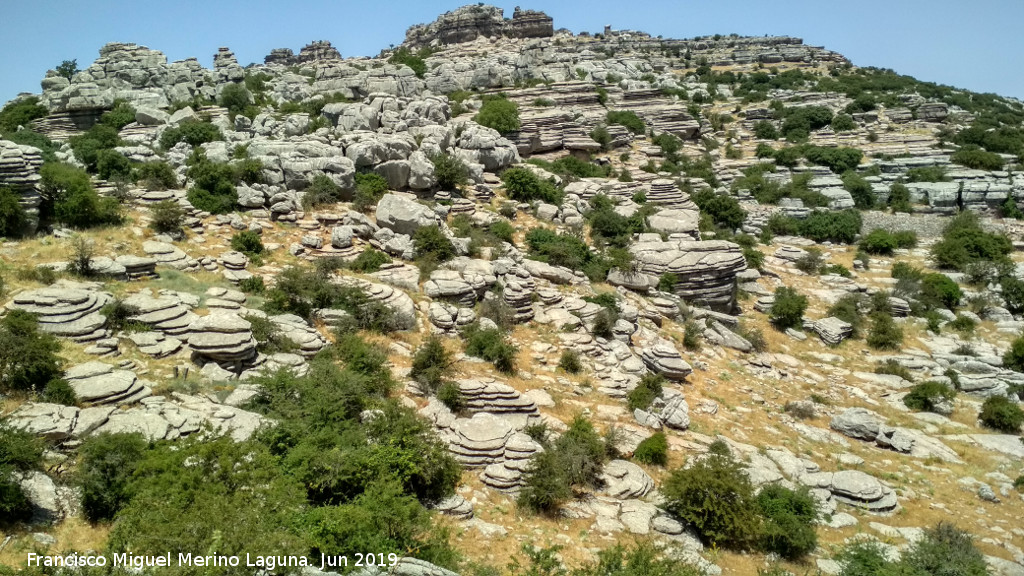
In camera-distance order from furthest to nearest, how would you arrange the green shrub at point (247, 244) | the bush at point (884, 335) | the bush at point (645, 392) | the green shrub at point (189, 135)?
the green shrub at point (189, 135), the bush at point (884, 335), the green shrub at point (247, 244), the bush at point (645, 392)

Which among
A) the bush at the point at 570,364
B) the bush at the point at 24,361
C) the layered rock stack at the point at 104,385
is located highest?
the bush at the point at 24,361

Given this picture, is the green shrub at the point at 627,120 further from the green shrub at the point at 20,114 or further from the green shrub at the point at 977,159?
the green shrub at the point at 20,114

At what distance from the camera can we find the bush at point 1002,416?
50.0 feet

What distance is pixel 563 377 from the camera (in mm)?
15078

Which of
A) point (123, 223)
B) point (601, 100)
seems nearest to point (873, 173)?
point (601, 100)

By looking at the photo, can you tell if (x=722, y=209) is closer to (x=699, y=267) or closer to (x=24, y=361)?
(x=699, y=267)

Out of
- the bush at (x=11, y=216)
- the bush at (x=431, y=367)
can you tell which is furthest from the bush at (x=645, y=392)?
the bush at (x=11, y=216)

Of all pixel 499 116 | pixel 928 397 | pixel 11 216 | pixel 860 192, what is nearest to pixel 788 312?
pixel 928 397

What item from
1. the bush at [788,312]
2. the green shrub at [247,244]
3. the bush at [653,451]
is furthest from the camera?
the bush at [788,312]

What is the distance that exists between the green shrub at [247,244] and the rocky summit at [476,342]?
0.07 meters

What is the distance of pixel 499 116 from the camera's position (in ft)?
105

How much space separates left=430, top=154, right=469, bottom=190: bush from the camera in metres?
23.6

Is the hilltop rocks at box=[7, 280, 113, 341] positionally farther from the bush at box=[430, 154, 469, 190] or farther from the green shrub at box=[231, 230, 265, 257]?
the bush at box=[430, 154, 469, 190]

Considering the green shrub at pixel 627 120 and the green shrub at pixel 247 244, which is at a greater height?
the green shrub at pixel 627 120
